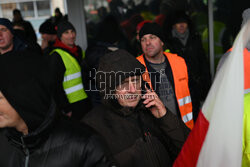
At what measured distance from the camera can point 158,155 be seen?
1966 millimetres

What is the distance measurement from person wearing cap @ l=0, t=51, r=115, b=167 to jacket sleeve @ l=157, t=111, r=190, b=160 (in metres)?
0.54

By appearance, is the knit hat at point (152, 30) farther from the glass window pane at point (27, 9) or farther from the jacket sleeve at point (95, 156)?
the glass window pane at point (27, 9)

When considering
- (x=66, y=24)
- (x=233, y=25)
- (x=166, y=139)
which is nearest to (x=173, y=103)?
(x=166, y=139)

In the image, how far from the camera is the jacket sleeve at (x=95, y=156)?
151 cm

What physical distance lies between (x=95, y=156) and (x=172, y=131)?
676mm

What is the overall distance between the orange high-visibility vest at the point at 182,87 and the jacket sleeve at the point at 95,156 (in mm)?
1534

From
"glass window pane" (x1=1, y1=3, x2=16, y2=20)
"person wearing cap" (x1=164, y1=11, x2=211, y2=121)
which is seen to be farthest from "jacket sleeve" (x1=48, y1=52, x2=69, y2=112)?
"glass window pane" (x1=1, y1=3, x2=16, y2=20)

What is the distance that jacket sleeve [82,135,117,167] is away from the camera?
4.97 ft

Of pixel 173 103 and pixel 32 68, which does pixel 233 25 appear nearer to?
pixel 173 103

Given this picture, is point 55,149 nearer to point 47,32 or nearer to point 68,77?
point 68,77

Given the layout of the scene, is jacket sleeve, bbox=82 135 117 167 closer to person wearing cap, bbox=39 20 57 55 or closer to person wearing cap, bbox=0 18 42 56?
person wearing cap, bbox=0 18 42 56

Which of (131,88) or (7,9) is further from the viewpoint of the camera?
(7,9)

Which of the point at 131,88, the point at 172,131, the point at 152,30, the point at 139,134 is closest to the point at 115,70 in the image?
the point at 131,88

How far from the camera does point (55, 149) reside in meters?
1.52
